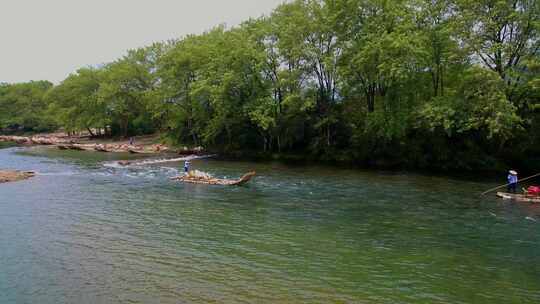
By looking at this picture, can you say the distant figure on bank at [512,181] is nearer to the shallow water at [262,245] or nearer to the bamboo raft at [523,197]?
the bamboo raft at [523,197]

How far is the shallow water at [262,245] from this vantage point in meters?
13.4

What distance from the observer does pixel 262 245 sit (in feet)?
60.1

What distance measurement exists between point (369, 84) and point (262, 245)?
123 feet

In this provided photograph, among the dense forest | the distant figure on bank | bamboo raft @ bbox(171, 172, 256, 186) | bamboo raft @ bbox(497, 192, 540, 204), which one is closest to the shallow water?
bamboo raft @ bbox(497, 192, 540, 204)

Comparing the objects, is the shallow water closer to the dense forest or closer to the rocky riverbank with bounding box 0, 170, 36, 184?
the rocky riverbank with bounding box 0, 170, 36, 184

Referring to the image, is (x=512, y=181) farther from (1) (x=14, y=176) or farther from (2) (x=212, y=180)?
(1) (x=14, y=176)

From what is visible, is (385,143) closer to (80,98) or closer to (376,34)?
(376,34)

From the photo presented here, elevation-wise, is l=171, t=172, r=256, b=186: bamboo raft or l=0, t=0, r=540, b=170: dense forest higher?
l=0, t=0, r=540, b=170: dense forest

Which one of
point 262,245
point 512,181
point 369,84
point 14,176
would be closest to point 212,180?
point 262,245

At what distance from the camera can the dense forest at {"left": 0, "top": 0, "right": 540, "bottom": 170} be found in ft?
132

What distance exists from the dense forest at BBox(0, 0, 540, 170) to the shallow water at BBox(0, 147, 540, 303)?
13.7 metres

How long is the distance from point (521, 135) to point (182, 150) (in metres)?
48.1

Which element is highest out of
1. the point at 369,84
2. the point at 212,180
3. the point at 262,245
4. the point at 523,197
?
the point at 369,84

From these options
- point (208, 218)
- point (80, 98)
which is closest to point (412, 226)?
point (208, 218)
